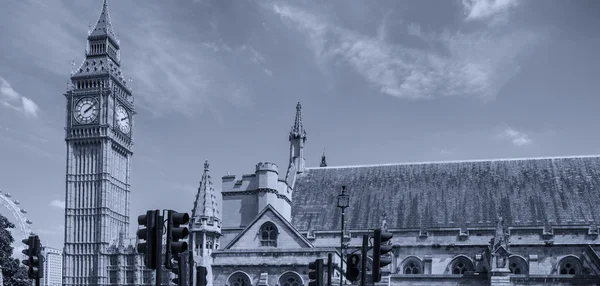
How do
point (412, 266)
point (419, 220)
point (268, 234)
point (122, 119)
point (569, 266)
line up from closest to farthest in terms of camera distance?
point (268, 234) → point (569, 266) → point (412, 266) → point (419, 220) → point (122, 119)

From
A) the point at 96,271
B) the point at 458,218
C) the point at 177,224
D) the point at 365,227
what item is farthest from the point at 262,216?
the point at 96,271

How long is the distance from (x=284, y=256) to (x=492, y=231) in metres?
15.2

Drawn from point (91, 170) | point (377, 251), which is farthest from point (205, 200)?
point (91, 170)

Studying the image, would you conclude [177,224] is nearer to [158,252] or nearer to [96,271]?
[158,252]

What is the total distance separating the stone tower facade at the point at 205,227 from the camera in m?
39.8

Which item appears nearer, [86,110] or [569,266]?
[569,266]

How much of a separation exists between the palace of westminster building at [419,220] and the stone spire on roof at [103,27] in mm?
68506

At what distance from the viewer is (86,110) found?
113062 millimetres

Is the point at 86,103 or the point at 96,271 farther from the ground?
the point at 86,103

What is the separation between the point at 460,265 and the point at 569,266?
648cm

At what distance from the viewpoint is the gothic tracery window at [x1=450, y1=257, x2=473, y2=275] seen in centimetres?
4681

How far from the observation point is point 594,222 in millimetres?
45719

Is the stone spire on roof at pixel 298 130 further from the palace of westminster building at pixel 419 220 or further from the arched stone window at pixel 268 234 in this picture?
the arched stone window at pixel 268 234

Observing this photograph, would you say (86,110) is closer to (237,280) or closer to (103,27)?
(103,27)
